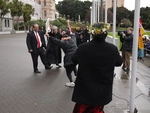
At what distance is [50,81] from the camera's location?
823 cm

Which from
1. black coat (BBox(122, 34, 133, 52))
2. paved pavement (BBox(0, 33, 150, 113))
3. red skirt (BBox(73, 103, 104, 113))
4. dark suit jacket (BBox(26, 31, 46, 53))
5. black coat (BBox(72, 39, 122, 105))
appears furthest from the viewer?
black coat (BBox(122, 34, 133, 52))

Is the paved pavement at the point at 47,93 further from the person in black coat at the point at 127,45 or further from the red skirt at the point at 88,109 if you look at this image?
the red skirt at the point at 88,109

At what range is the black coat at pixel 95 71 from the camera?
3.33 meters

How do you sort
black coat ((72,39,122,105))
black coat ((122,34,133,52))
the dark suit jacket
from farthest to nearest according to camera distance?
black coat ((122,34,133,52)), the dark suit jacket, black coat ((72,39,122,105))

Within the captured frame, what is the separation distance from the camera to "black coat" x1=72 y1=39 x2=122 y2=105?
333 cm

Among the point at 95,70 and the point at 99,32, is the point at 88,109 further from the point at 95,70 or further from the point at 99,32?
the point at 99,32

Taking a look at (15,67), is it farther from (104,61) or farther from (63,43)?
(104,61)

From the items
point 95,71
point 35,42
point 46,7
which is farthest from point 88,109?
point 46,7

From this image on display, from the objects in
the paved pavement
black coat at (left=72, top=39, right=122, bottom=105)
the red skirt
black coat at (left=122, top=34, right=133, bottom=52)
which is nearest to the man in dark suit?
the paved pavement

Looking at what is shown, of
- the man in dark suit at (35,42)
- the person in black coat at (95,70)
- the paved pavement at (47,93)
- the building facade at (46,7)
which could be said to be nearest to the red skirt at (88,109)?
the person in black coat at (95,70)

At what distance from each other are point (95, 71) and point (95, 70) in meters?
0.01

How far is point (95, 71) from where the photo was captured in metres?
3.34

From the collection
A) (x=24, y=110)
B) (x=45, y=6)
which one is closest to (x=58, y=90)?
(x=24, y=110)

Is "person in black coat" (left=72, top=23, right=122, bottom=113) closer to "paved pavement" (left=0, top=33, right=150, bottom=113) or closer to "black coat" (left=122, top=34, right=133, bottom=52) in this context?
"paved pavement" (left=0, top=33, right=150, bottom=113)
